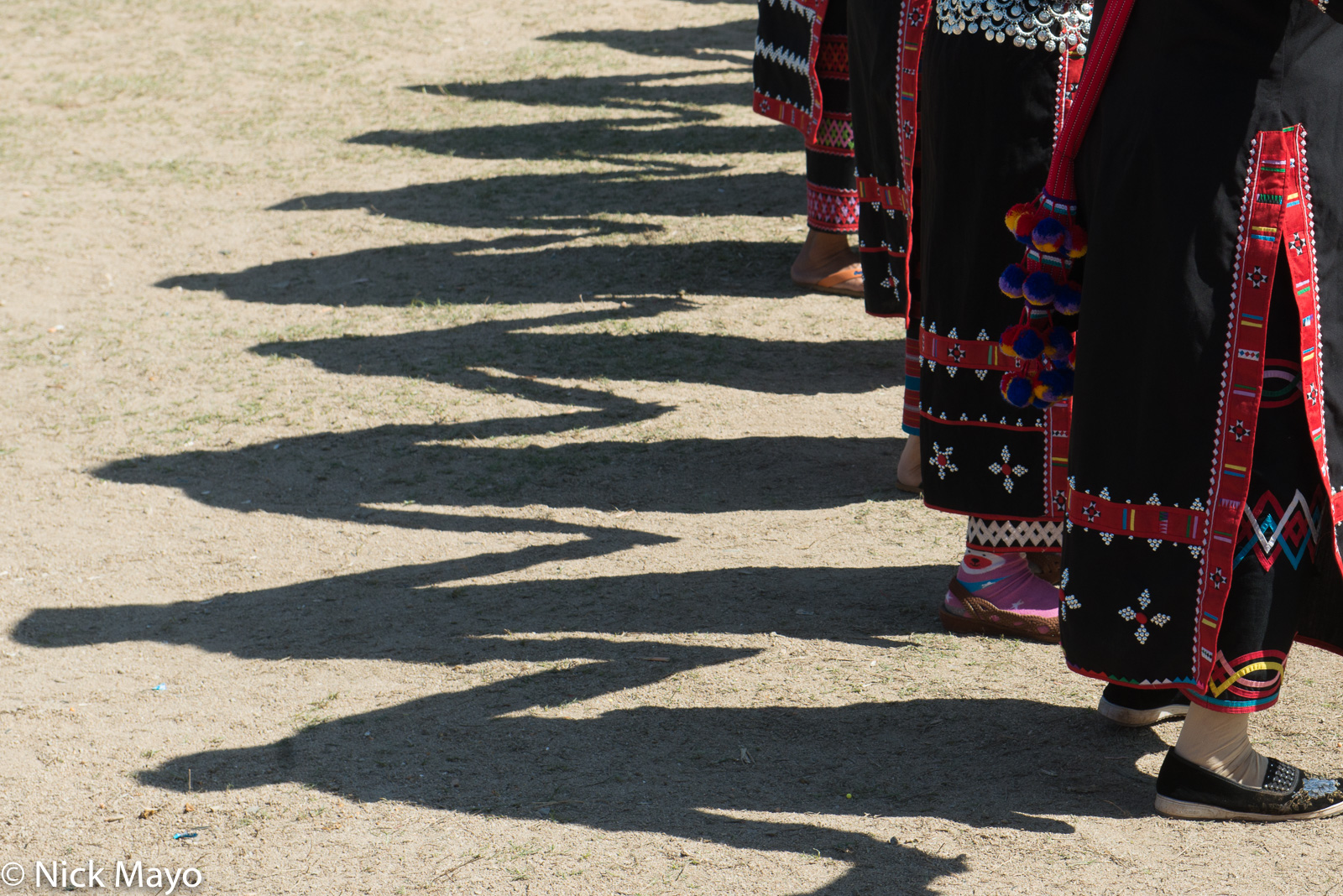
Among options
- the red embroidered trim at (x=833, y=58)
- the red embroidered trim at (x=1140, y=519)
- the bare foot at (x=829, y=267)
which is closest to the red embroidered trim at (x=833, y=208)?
the bare foot at (x=829, y=267)

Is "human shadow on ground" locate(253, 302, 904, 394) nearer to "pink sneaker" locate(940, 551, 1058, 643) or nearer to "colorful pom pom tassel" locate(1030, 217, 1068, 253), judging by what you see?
"pink sneaker" locate(940, 551, 1058, 643)

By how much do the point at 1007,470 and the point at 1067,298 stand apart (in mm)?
625

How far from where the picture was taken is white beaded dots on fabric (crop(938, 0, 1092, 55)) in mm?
2584

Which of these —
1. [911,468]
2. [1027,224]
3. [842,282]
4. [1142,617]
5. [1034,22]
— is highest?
[1034,22]

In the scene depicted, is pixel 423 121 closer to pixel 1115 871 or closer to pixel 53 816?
pixel 53 816

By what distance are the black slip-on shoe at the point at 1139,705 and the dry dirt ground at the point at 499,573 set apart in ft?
0.15

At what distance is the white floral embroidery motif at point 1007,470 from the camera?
2.83m

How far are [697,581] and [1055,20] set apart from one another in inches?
62.8

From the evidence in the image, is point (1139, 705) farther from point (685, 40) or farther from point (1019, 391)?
point (685, 40)

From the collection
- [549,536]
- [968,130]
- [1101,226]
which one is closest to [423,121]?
[549,536]

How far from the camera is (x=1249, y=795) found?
7.63ft

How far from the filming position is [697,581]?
11.1 feet

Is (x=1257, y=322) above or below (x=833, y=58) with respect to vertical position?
below

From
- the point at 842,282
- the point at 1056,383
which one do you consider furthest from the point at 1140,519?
the point at 842,282
